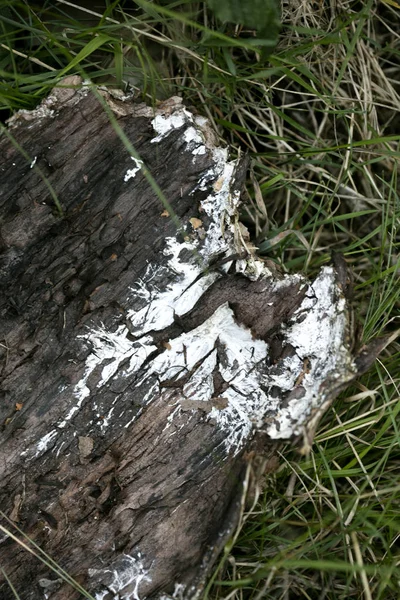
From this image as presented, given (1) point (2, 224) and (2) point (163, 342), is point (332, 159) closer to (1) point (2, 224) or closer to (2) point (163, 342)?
(2) point (163, 342)

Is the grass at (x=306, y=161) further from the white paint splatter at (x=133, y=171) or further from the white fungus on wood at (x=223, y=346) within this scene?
the white paint splatter at (x=133, y=171)

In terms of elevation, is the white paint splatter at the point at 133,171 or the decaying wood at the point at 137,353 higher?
the white paint splatter at the point at 133,171

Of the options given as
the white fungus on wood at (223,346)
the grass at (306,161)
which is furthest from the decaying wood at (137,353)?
the grass at (306,161)

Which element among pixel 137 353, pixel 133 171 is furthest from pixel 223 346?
pixel 133 171

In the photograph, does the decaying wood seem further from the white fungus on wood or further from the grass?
the grass

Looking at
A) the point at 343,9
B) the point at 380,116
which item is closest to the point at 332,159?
the point at 380,116

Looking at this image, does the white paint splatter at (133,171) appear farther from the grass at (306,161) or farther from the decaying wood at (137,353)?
the grass at (306,161)

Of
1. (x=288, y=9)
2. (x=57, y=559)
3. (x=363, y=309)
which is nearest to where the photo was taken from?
(x=57, y=559)

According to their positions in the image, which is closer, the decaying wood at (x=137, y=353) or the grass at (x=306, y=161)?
the decaying wood at (x=137, y=353)
